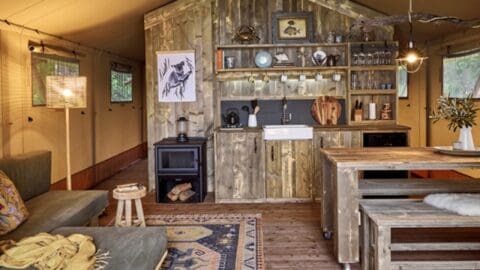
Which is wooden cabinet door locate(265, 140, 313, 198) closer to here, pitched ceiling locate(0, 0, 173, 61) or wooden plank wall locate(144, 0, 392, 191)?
wooden plank wall locate(144, 0, 392, 191)

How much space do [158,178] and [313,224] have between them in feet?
6.77

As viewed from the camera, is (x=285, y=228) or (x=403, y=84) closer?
(x=285, y=228)

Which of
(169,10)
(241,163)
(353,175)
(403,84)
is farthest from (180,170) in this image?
(403,84)

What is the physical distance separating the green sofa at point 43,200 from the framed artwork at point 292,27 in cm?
319

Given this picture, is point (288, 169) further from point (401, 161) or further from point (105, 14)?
point (105, 14)

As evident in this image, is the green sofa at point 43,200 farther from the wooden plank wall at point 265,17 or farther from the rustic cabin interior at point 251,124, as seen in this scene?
the wooden plank wall at point 265,17

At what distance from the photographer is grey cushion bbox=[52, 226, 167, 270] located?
7.73 feet

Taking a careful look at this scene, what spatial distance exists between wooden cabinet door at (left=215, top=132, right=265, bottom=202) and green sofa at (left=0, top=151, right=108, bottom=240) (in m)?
1.73

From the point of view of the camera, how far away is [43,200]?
12.0 ft

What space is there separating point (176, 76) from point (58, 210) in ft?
9.86

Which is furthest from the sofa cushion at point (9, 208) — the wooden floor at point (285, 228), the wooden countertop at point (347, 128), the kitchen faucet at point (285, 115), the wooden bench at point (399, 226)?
the kitchen faucet at point (285, 115)

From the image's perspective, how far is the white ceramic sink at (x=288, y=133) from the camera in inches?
A: 209

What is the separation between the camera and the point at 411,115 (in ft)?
24.9

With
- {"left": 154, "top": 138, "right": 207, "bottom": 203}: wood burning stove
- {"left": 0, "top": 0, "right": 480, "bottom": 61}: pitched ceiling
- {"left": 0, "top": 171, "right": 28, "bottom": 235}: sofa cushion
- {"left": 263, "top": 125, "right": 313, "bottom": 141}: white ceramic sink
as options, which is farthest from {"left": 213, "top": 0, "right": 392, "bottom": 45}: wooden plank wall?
{"left": 0, "top": 171, "right": 28, "bottom": 235}: sofa cushion
